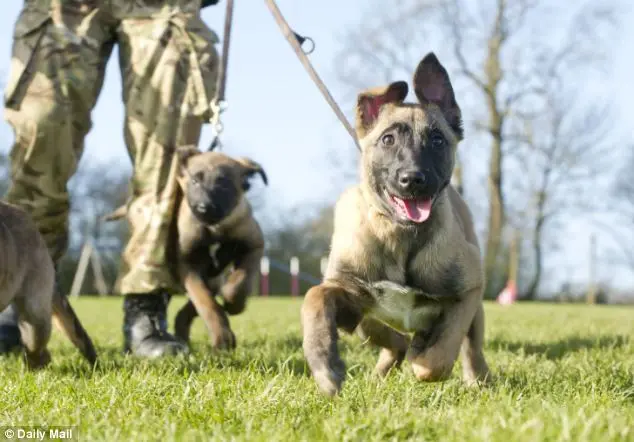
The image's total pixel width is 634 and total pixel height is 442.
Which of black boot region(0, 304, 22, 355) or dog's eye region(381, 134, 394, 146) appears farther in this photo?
black boot region(0, 304, 22, 355)

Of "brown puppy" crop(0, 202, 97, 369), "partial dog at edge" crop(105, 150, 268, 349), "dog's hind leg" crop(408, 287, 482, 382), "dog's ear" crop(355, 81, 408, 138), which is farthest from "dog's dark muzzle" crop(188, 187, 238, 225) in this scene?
"dog's hind leg" crop(408, 287, 482, 382)

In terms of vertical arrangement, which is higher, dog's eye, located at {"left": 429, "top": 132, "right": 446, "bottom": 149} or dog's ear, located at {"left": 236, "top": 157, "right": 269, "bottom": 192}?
dog's eye, located at {"left": 429, "top": 132, "right": 446, "bottom": 149}

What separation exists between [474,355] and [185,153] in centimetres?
280

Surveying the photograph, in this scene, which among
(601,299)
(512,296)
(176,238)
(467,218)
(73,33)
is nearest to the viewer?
(467,218)

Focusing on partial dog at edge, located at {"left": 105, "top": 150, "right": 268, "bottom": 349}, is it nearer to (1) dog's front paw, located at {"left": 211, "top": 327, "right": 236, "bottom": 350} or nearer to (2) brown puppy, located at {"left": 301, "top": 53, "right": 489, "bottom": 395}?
(1) dog's front paw, located at {"left": 211, "top": 327, "right": 236, "bottom": 350}

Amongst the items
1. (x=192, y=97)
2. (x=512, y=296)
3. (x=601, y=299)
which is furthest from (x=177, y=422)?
(x=601, y=299)

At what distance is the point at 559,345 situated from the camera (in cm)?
600

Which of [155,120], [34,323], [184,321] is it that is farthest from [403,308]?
[184,321]

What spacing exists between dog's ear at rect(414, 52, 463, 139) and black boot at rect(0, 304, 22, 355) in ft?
9.89

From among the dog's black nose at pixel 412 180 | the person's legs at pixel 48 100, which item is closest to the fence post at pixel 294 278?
the person's legs at pixel 48 100

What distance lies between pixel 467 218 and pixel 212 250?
2467mm

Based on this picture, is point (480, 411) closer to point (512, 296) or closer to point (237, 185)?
point (237, 185)

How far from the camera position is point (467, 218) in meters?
4.17

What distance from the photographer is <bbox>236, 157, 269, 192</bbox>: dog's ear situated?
6668mm
